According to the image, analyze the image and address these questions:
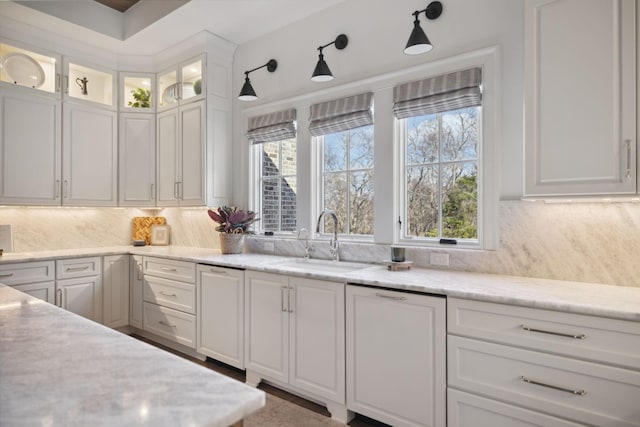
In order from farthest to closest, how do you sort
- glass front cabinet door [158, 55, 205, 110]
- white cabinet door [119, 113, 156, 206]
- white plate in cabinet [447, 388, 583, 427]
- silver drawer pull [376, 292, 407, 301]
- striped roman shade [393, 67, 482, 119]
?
white cabinet door [119, 113, 156, 206] → glass front cabinet door [158, 55, 205, 110] → striped roman shade [393, 67, 482, 119] → silver drawer pull [376, 292, 407, 301] → white plate in cabinet [447, 388, 583, 427]

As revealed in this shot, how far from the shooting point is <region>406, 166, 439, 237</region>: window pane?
2707 millimetres

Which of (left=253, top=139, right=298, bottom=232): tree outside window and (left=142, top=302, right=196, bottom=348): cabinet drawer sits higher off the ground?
(left=253, top=139, right=298, bottom=232): tree outside window

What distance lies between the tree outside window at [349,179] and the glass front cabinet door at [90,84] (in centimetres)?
256

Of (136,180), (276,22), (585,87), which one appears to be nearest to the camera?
(585,87)

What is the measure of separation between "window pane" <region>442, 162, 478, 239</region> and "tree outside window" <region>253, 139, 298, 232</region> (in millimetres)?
1374

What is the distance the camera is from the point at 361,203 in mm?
3059

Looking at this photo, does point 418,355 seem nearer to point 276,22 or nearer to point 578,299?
point 578,299

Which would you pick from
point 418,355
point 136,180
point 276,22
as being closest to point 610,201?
point 418,355

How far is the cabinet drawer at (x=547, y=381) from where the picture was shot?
1.51 metres

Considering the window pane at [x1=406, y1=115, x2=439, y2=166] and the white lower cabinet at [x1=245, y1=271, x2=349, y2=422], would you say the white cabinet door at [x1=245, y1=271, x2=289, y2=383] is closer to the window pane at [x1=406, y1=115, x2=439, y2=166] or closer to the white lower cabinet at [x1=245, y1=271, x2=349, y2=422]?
the white lower cabinet at [x1=245, y1=271, x2=349, y2=422]

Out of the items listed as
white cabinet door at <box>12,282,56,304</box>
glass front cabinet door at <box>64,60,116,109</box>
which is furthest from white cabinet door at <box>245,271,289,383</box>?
glass front cabinet door at <box>64,60,116,109</box>

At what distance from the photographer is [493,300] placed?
175 cm

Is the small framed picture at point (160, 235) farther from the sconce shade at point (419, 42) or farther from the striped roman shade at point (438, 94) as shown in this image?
the sconce shade at point (419, 42)

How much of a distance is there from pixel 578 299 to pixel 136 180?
4082 mm
